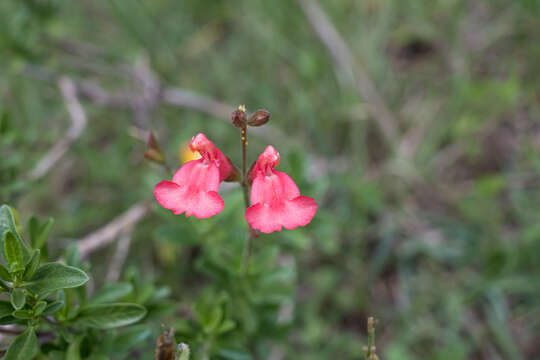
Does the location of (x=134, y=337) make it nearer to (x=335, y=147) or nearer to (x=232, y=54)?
(x=335, y=147)

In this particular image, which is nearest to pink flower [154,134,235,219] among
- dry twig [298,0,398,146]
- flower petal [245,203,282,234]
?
flower petal [245,203,282,234]

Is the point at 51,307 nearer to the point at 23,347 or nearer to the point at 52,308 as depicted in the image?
the point at 52,308

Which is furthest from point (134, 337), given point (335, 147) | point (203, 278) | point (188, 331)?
point (335, 147)

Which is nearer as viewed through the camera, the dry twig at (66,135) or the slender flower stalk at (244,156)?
the slender flower stalk at (244,156)

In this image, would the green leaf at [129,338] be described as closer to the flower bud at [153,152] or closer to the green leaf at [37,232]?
the green leaf at [37,232]

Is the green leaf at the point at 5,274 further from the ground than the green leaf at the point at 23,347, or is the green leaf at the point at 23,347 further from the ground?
the green leaf at the point at 5,274

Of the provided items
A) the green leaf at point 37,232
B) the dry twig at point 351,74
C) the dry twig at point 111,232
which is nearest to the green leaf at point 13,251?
the green leaf at point 37,232
